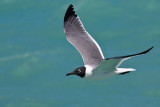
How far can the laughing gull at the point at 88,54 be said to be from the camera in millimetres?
13558

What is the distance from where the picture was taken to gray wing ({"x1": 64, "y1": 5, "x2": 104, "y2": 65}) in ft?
50.9

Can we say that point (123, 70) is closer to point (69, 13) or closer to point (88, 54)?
point (88, 54)

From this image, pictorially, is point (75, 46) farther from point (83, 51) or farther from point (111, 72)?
point (111, 72)

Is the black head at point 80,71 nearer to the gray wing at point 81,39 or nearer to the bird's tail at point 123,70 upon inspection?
the gray wing at point 81,39

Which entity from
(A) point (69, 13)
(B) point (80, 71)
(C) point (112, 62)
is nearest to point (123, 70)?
(C) point (112, 62)

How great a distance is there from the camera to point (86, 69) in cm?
1445

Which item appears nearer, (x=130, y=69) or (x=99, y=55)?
(x=130, y=69)

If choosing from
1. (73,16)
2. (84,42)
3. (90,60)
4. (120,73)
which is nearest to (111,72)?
(120,73)

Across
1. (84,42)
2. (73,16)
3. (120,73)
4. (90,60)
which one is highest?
(73,16)

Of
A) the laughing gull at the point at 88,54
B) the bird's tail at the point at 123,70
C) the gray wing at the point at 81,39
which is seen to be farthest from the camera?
the gray wing at the point at 81,39

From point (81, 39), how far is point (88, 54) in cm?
101

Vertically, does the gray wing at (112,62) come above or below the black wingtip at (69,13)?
below

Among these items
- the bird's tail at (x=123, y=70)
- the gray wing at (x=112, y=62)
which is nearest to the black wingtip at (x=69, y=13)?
the bird's tail at (x=123, y=70)

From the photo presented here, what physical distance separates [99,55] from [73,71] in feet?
4.20
